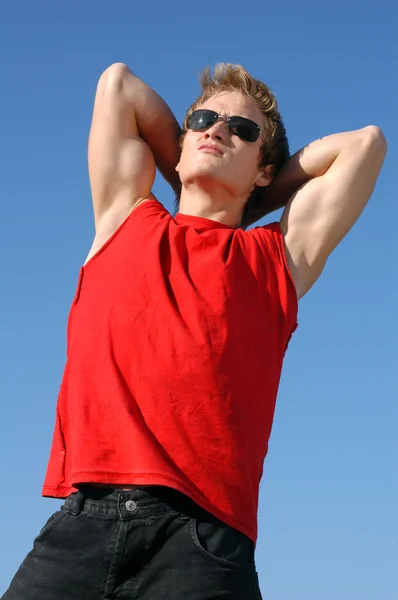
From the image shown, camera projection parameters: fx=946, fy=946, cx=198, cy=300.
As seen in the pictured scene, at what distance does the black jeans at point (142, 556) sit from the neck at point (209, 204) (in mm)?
1859

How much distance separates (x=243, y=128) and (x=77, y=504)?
249 cm

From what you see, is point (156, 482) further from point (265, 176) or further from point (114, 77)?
point (114, 77)

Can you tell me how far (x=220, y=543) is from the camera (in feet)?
13.7

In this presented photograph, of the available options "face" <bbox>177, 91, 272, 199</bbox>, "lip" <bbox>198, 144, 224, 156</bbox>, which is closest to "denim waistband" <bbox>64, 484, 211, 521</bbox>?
"face" <bbox>177, 91, 272, 199</bbox>

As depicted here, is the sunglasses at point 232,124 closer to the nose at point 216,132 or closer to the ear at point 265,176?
the nose at point 216,132

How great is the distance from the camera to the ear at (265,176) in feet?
19.0

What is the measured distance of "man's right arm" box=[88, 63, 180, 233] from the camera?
5363 mm

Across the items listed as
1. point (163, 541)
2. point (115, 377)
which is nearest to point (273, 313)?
point (115, 377)

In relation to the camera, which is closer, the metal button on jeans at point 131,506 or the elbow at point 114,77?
the metal button on jeans at point 131,506

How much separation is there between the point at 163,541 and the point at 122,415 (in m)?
0.59

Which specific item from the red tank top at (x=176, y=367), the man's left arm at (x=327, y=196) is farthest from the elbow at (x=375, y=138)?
the red tank top at (x=176, y=367)

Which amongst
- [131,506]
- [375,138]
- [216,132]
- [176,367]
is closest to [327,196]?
[375,138]

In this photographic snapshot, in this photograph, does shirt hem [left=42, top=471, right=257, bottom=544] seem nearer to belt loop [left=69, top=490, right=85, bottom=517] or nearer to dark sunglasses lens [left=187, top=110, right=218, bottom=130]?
belt loop [left=69, top=490, right=85, bottom=517]

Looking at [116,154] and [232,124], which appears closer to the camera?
[116,154]
